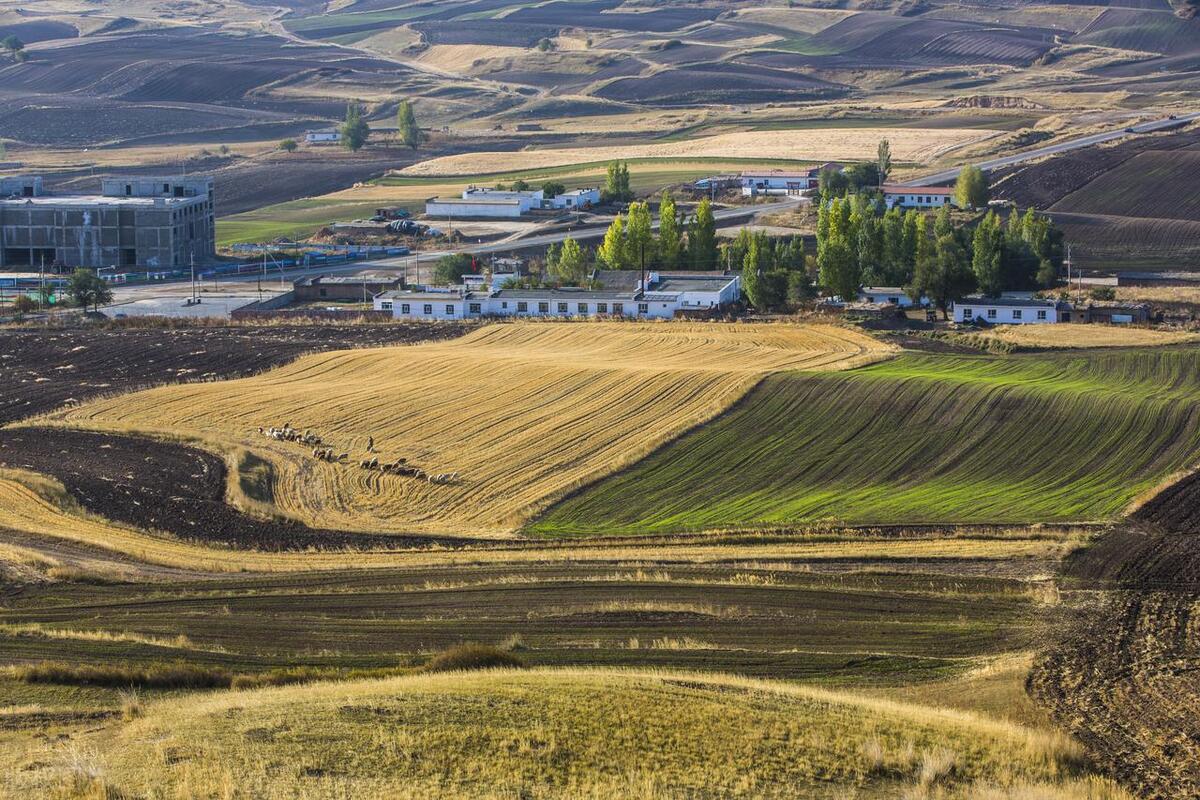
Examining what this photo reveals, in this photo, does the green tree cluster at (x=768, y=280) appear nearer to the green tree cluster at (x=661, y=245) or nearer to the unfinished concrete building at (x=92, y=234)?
the green tree cluster at (x=661, y=245)

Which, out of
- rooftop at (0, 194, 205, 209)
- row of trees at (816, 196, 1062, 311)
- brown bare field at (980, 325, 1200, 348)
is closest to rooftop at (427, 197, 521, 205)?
rooftop at (0, 194, 205, 209)

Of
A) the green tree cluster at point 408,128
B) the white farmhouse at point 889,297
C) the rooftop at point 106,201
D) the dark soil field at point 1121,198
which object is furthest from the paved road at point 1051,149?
the green tree cluster at point 408,128

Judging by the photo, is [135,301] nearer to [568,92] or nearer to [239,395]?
[239,395]

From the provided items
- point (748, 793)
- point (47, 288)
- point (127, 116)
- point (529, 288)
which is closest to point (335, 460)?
point (748, 793)

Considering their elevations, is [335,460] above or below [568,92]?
below

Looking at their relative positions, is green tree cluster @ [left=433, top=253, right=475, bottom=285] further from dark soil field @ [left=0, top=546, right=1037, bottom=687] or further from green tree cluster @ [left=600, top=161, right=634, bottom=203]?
dark soil field @ [left=0, top=546, right=1037, bottom=687]
